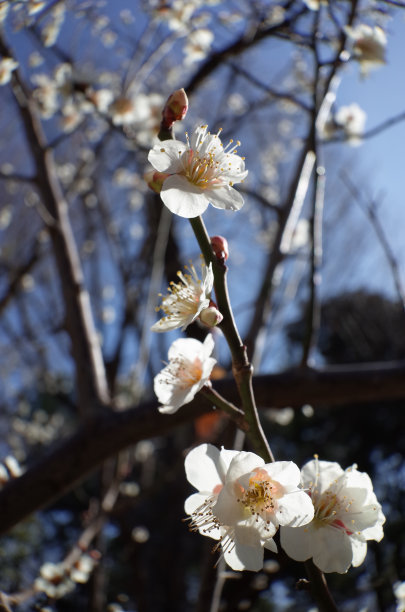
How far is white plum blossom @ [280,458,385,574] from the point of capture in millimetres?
510

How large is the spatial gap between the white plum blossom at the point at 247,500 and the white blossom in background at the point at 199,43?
2.31 meters

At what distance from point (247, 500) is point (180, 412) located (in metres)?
0.71

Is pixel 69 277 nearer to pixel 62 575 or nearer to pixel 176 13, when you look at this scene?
pixel 62 575

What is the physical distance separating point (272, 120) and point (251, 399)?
5865mm

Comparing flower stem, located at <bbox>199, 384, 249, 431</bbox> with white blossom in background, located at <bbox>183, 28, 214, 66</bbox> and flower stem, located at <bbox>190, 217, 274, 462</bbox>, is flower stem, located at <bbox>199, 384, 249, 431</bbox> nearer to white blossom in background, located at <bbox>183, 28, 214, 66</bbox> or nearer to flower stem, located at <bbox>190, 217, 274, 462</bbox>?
flower stem, located at <bbox>190, 217, 274, 462</bbox>

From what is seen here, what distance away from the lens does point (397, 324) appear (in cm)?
420

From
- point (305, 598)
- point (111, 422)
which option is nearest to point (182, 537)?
point (305, 598)

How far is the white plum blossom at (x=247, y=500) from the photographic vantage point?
1.63ft

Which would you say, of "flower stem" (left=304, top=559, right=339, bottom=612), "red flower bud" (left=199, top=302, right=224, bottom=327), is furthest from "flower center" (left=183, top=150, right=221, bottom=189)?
"flower stem" (left=304, top=559, right=339, bottom=612)

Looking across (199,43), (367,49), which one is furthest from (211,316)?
(199,43)

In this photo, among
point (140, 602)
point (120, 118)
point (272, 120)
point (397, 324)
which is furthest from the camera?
point (272, 120)

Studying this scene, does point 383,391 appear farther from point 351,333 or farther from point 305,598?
point 351,333

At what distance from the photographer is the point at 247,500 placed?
524 millimetres

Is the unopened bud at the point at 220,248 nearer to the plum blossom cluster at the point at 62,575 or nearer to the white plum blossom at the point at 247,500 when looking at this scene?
the white plum blossom at the point at 247,500
